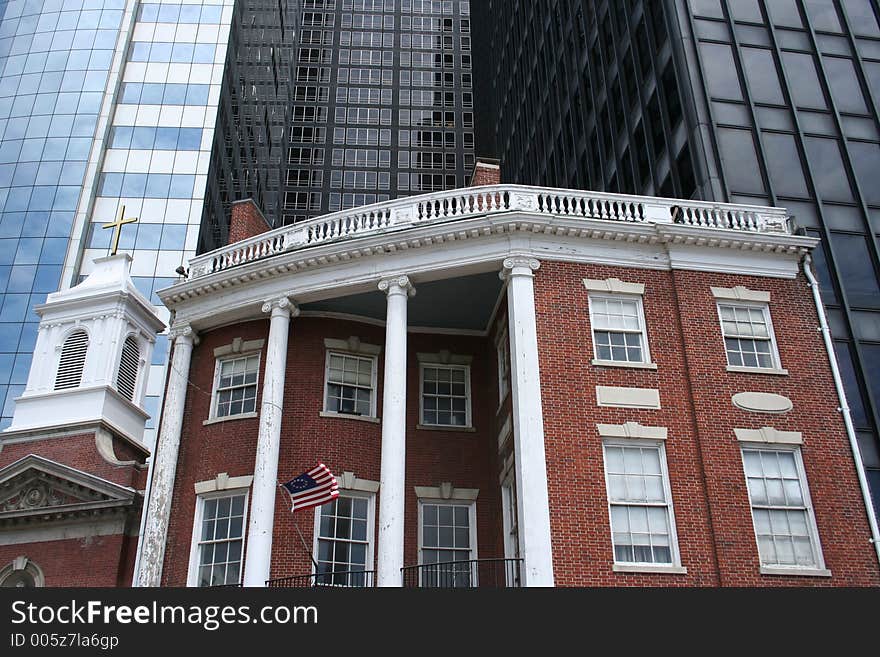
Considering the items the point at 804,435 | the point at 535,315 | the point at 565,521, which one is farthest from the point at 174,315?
the point at 804,435

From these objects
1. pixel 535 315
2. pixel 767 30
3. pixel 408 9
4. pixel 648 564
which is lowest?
pixel 648 564

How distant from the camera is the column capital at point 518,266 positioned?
22516mm

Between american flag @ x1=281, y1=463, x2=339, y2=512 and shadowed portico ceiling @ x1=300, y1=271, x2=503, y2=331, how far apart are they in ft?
18.0

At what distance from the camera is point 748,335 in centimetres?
2288

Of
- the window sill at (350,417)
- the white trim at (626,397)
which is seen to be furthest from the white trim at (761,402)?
the window sill at (350,417)

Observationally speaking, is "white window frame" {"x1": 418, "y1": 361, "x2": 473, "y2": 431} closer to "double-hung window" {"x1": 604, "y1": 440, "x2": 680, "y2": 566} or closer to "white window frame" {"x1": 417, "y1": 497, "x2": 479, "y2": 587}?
"white window frame" {"x1": 417, "y1": 497, "x2": 479, "y2": 587}

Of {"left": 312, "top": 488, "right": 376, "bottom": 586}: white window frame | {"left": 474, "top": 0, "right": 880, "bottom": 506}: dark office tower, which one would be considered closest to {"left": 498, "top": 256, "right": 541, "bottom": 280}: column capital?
{"left": 312, "top": 488, "right": 376, "bottom": 586}: white window frame

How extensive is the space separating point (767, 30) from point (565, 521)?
25.4 meters

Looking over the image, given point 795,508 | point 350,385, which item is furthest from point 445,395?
point 795,508

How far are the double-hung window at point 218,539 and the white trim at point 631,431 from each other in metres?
8.94

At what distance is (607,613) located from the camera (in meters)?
15.3

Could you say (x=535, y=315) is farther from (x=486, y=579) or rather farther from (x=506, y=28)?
(x=506, y=28)

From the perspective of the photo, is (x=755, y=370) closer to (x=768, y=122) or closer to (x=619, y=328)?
(x=619, y=328)

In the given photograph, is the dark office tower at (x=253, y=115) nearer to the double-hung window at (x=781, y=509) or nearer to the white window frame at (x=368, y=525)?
the white window frame at (x=368, y=525)
